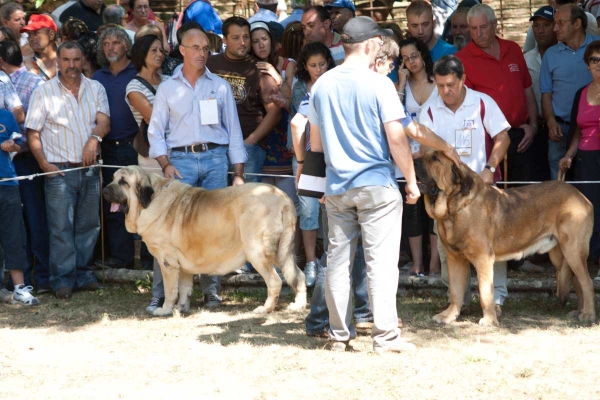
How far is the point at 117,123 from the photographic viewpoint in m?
9.38

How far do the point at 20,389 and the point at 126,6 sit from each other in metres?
8.29

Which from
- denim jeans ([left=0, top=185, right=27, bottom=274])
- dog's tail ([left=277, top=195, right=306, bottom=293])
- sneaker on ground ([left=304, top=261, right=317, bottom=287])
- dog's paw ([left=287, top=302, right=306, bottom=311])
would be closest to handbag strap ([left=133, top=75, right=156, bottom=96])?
denim jeans ([left=0, top=185, right=27, bottom=274])

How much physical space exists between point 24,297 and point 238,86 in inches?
118

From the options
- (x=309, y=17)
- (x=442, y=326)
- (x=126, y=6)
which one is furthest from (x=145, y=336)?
(x=126, y=6)

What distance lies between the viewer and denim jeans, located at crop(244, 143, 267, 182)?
9.18 m

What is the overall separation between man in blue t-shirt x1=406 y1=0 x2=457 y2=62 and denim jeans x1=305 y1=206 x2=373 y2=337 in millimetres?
2942

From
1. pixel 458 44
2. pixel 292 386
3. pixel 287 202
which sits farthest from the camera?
pixel 458 44

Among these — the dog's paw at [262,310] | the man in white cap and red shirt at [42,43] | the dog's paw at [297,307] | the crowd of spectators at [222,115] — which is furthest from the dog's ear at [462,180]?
the man in white cap and red shirt at [42,43]

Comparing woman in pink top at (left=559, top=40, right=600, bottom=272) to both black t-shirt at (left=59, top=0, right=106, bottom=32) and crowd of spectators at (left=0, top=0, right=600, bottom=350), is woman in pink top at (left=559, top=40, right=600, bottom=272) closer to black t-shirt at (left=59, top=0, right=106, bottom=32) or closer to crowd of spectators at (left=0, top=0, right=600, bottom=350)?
crowd of spectators at (left=0, top=0, right=600, bottom=350)

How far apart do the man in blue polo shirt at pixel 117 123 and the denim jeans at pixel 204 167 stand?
1.26 m

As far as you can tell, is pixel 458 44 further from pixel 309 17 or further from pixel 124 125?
pixel 124 125

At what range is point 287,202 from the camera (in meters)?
8.07

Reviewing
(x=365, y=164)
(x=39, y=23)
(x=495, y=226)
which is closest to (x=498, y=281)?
(x=495, y=226)

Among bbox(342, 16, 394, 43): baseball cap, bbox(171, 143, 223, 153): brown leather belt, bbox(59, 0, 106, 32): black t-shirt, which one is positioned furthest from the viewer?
bbox(59, 0, 106, 32): black t-shirt
